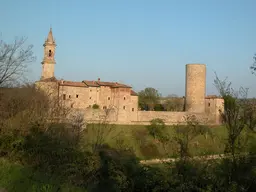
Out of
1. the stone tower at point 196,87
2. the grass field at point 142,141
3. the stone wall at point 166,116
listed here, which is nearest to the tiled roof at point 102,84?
the stone wall at point 166,116

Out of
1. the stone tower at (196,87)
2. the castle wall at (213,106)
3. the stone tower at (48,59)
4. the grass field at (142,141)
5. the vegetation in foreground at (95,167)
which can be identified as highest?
the stone tower at (48,59)

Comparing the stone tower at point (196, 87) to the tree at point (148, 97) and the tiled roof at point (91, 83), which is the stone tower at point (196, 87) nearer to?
the tiled roof at point (91, 83)

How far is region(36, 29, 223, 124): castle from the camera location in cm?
4250

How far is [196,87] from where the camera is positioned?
48.1 m

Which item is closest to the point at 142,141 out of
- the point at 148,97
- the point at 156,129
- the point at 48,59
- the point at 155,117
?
the point at 156,129

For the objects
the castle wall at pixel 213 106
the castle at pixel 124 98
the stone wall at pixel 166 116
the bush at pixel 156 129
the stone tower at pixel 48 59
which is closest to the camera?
the bush at pixel 156 129

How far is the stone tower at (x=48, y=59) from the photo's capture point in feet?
156

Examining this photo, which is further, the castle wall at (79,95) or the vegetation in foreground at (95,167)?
the castle wall at (79,95)

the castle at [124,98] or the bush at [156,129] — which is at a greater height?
the castle at [124,98]

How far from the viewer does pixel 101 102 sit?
45.3 meters

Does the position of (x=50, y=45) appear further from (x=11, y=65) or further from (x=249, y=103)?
(x=249, y=103)

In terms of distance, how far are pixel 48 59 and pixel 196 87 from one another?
22635 mm

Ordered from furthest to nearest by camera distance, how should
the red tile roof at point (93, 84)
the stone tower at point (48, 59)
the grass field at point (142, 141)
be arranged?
the stone tower at point (48, 59)
the red tile roof at point (93, 84)
the grass field at point (142, 141)

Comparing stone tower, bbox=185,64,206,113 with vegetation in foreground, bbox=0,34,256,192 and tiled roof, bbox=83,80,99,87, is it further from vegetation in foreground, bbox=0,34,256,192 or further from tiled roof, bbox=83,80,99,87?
vegetation in foreground, bbox=0,34,256,192
